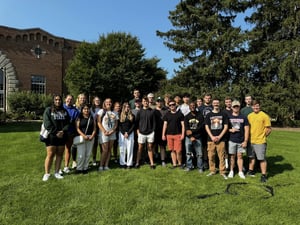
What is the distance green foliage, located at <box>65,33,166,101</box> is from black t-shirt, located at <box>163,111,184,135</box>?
59.3 ft

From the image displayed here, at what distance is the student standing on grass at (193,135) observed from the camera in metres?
7.05

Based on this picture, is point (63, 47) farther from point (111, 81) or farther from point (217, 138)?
point (217, 138)

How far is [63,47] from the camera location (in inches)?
1315

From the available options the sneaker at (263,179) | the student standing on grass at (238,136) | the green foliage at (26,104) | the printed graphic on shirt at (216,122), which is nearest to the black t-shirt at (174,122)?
the printed graphic on shirt at (216,122)

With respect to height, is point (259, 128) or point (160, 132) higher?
point (259, 128)

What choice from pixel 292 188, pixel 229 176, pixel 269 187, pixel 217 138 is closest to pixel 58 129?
pixel 217 138

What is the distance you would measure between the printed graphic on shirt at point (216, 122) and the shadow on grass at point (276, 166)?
186 centimetres

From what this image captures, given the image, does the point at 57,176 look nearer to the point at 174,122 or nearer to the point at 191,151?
the point at 174,122

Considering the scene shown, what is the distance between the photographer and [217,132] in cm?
669

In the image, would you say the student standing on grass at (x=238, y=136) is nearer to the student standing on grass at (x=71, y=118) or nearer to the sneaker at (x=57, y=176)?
the student standing on grass at (x=71, y=118)

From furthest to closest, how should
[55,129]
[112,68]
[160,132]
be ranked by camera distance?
[112,68]
[160,132]
[55,129]

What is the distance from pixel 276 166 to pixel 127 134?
439cm

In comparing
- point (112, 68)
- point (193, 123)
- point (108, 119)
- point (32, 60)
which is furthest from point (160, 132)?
point (32, 60)

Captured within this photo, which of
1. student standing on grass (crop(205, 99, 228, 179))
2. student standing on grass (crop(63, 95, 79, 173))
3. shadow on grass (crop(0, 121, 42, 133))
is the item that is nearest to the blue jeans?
student standing on grass (crop(205, 99, 228, 179))
